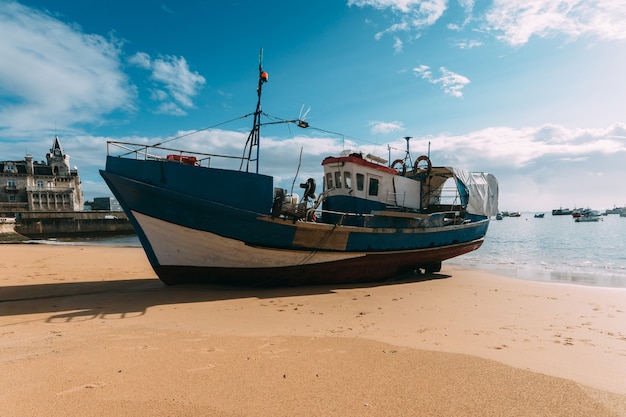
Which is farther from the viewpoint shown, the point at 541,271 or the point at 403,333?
the point at 541,271

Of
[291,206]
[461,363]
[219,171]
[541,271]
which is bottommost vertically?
[541,271]

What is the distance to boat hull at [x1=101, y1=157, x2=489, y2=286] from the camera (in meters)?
8.22

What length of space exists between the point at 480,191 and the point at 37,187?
2610 inches

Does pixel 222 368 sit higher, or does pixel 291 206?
pixel 291 206

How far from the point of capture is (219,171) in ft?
27.8

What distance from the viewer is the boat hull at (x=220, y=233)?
822cm

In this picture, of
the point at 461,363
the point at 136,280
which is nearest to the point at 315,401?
the point at 461,363

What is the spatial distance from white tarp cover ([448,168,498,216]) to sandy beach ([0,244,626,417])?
718 centimetres

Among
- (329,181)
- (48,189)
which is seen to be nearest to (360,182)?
(329,181)

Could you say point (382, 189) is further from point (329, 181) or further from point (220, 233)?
point (220, 233)

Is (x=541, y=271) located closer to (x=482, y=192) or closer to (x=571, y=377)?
(x=482, y=192)

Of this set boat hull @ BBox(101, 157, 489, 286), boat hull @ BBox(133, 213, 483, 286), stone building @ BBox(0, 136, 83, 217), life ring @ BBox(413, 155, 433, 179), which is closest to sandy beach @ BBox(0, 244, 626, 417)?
boat hull @ BBox(133, 213, 483, 286)

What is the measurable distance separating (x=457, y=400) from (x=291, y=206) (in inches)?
257

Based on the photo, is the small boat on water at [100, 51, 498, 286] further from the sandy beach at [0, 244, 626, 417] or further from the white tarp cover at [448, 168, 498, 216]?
the white tarp cover at [448, 168, 498, 216]
